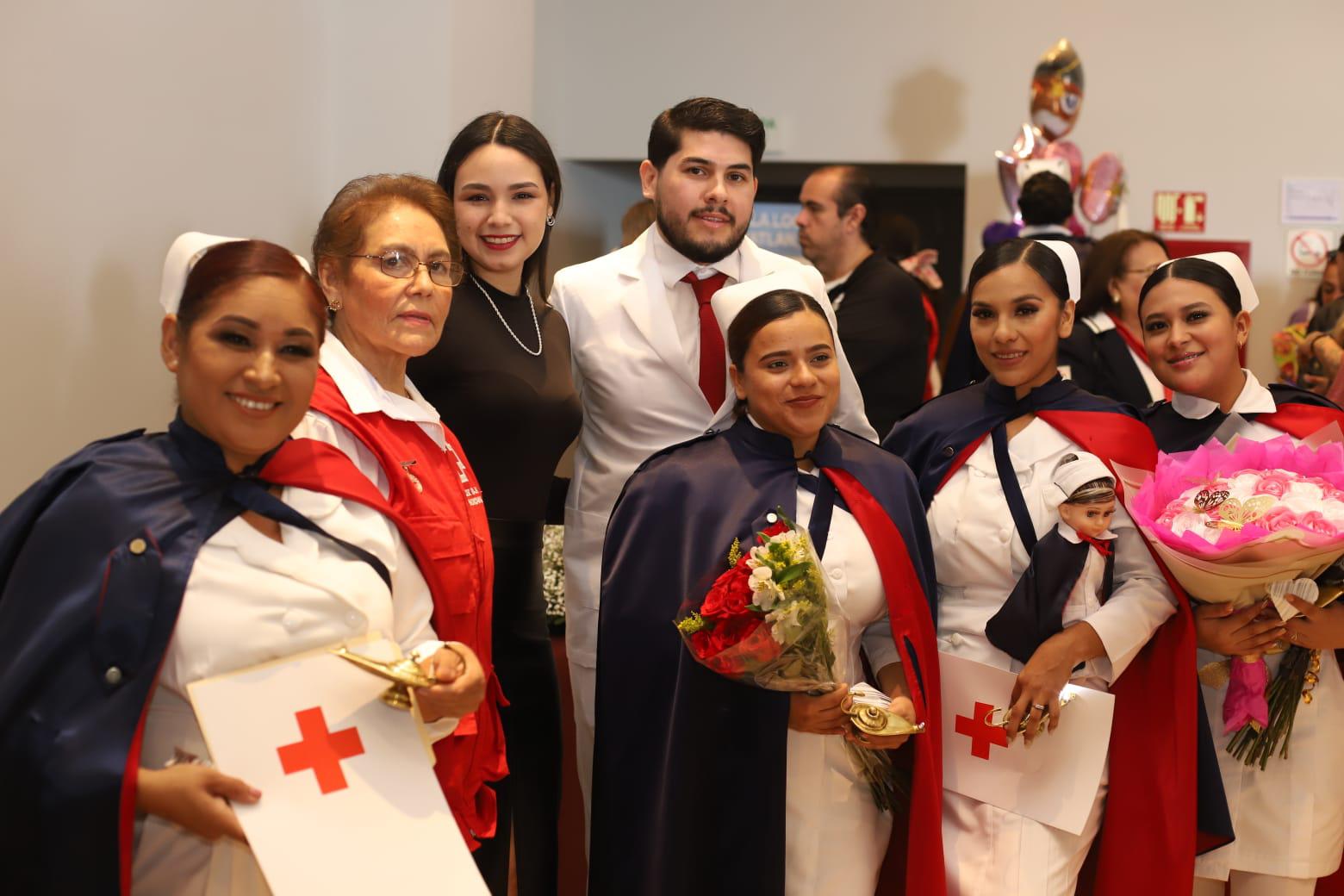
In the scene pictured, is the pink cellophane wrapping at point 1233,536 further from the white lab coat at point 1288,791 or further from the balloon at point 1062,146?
the balloon at point 1062,146

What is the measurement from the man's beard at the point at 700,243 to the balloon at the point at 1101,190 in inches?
157

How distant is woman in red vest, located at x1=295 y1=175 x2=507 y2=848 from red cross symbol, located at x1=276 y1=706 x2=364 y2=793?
424 mm

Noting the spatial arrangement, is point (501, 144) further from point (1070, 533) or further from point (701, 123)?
point (1070, 533)

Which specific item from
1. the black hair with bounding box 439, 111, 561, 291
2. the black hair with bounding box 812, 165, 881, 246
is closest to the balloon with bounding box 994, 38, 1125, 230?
the black hair with bounding box 812, 165, 881, 246

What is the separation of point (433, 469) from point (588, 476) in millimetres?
905

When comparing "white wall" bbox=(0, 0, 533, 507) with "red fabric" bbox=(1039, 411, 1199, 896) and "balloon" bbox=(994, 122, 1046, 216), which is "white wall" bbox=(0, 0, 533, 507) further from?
"balloon" bbox=(994, 122, 1046, 216)

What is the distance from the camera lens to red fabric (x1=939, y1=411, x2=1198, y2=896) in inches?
114

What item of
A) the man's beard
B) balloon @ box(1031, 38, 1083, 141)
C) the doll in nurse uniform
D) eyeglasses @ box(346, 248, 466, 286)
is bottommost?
the doll in nurse uniform

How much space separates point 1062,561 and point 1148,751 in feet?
1.85

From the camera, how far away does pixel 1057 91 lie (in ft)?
22.6

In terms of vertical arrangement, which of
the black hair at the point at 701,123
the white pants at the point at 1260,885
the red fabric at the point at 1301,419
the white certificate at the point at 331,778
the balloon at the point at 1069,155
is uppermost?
the balloon at the point at 1069,155

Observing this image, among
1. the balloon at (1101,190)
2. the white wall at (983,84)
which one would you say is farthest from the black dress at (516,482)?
the white wall at (983,84)

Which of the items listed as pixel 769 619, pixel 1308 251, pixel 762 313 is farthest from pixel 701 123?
pixel 1308 251

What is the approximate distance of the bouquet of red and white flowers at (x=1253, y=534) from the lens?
2641 millimetres
